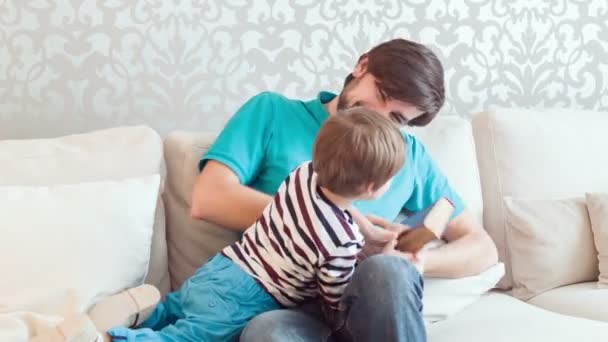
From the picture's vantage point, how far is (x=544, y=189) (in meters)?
1.96

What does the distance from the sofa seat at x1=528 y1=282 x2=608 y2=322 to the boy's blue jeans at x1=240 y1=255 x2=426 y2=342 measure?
583 mm

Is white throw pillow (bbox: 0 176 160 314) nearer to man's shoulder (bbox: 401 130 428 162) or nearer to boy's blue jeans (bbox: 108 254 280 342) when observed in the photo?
boy's blue jeans (bbox: 108 254 280 342)

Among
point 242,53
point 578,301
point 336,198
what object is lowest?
point 578,301

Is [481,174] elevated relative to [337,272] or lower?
lower

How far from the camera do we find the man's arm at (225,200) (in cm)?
153

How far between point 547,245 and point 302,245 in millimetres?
818

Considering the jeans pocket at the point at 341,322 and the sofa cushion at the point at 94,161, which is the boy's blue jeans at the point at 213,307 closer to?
the jeans pocket at the point at 341,322

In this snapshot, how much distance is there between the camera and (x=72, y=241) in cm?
143

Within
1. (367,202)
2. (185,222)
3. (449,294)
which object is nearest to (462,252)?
(449,294)

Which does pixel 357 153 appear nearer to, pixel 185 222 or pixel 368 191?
pixel 368 191

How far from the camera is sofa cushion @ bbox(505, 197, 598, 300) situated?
1.86 meters

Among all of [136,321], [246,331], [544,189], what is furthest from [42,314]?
[544,189]

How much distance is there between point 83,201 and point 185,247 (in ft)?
0.96

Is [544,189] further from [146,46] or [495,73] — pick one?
[146,46]
